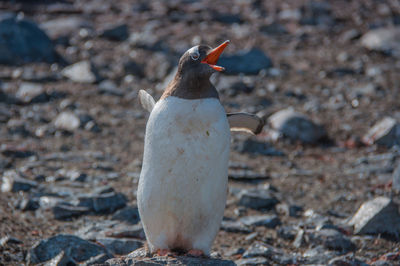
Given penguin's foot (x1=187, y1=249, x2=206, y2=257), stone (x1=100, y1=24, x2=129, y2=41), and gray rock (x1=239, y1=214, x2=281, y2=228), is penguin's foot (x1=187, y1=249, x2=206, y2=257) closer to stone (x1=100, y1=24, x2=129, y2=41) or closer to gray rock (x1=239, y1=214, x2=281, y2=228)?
gray rock (x1=239, y1=214, x2=281, y2=228)

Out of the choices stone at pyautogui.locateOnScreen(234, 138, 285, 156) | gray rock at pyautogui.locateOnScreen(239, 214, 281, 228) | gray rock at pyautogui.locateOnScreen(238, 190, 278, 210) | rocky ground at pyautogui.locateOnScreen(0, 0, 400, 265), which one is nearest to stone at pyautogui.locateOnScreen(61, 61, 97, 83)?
rocky ground at pyautogui.locateOnScreen(0, 0, 400, 265)

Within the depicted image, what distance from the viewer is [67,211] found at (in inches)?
227

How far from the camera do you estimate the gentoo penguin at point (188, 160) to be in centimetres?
387

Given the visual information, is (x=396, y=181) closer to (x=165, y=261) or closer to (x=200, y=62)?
(x=200, y=62)

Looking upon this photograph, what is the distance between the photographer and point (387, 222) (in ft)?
18.0

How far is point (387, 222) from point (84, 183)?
3.29 meters

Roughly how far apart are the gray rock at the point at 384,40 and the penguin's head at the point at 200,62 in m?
9.62

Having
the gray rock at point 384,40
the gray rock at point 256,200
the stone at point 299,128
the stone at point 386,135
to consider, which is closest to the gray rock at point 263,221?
the gray rock at point 256,200

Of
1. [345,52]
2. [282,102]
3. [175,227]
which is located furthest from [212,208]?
[345,52]

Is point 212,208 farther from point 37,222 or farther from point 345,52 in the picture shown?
point 345,52

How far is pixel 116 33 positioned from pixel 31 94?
4.23 metres

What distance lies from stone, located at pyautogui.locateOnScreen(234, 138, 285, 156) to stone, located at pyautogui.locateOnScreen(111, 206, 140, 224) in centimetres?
260

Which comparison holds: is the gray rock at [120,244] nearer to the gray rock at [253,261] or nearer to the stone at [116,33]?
the gray rock at [253,261]

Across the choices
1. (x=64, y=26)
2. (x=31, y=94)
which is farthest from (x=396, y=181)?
(x=64, y=26)
